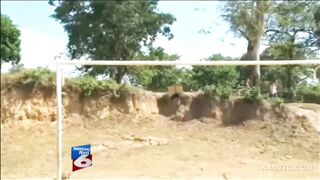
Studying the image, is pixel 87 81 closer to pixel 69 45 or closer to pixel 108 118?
pixel 108 118

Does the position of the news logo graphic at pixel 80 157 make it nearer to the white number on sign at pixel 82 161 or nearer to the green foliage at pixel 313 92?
the white number on sign at pixel 82 161

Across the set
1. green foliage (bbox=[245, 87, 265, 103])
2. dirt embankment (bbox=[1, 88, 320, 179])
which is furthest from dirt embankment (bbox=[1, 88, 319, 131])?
green foliage (bbox=[245, 87, 265, 103])

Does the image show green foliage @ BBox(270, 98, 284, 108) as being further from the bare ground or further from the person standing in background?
the bare ground

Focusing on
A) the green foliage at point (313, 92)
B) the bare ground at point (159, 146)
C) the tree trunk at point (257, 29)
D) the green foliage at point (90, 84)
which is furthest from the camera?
the tree trunk at point (257, 29)

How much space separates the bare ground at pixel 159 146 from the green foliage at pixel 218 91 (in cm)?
87

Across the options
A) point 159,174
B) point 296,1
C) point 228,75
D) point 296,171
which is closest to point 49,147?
point 159,174

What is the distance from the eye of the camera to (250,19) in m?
15.6

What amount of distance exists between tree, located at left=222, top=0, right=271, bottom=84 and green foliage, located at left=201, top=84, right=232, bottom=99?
209 cm

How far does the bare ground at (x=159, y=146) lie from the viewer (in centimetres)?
1058

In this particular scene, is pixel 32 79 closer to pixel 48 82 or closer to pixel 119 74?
pixel 48 82

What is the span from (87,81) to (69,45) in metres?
3.63

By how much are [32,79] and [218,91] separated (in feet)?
19.2

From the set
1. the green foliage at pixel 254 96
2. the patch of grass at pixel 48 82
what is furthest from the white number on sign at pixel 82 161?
the green foliage at pixel 254 96

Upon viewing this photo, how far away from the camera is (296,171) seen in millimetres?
6766
